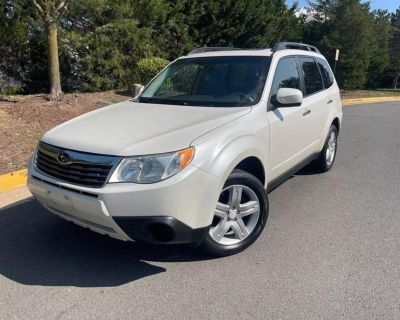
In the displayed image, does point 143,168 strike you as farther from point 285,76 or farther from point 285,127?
Answer: point 285,76

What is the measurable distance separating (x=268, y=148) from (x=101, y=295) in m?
1.96

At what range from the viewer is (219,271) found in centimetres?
354

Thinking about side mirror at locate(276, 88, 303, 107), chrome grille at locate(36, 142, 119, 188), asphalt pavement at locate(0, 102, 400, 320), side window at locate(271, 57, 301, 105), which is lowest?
asphalt pavement at locate(0, 102, 400, 320)

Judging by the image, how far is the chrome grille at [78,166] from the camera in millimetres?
3197

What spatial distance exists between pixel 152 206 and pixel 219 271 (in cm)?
86

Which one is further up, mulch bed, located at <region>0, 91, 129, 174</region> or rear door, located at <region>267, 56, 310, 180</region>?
rear door, located at <region>267, 56, 310, 180</region>

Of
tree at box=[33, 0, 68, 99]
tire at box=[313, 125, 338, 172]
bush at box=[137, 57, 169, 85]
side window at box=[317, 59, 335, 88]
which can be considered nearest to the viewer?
side window at box=[317, 59, 335, 88]

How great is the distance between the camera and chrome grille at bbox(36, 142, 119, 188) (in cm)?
320

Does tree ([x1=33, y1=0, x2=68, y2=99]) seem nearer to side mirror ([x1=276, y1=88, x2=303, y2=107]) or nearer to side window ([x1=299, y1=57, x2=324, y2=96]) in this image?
side window ([x1=299, y1=57, x2=324, y2=96])

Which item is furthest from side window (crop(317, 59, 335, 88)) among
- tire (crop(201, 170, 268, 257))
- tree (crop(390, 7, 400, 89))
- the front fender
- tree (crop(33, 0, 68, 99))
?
tree (crop(390, 7, 400, 89))

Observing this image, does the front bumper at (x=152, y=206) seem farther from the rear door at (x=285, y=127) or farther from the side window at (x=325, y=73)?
the side window at (x=325, y=73)

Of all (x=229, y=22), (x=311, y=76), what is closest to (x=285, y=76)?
(x=311, y=76)

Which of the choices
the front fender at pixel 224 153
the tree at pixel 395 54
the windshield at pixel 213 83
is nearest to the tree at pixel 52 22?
the windshield at pixel 213 83

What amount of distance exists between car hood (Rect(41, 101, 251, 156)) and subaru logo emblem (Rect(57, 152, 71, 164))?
0.07 metres
